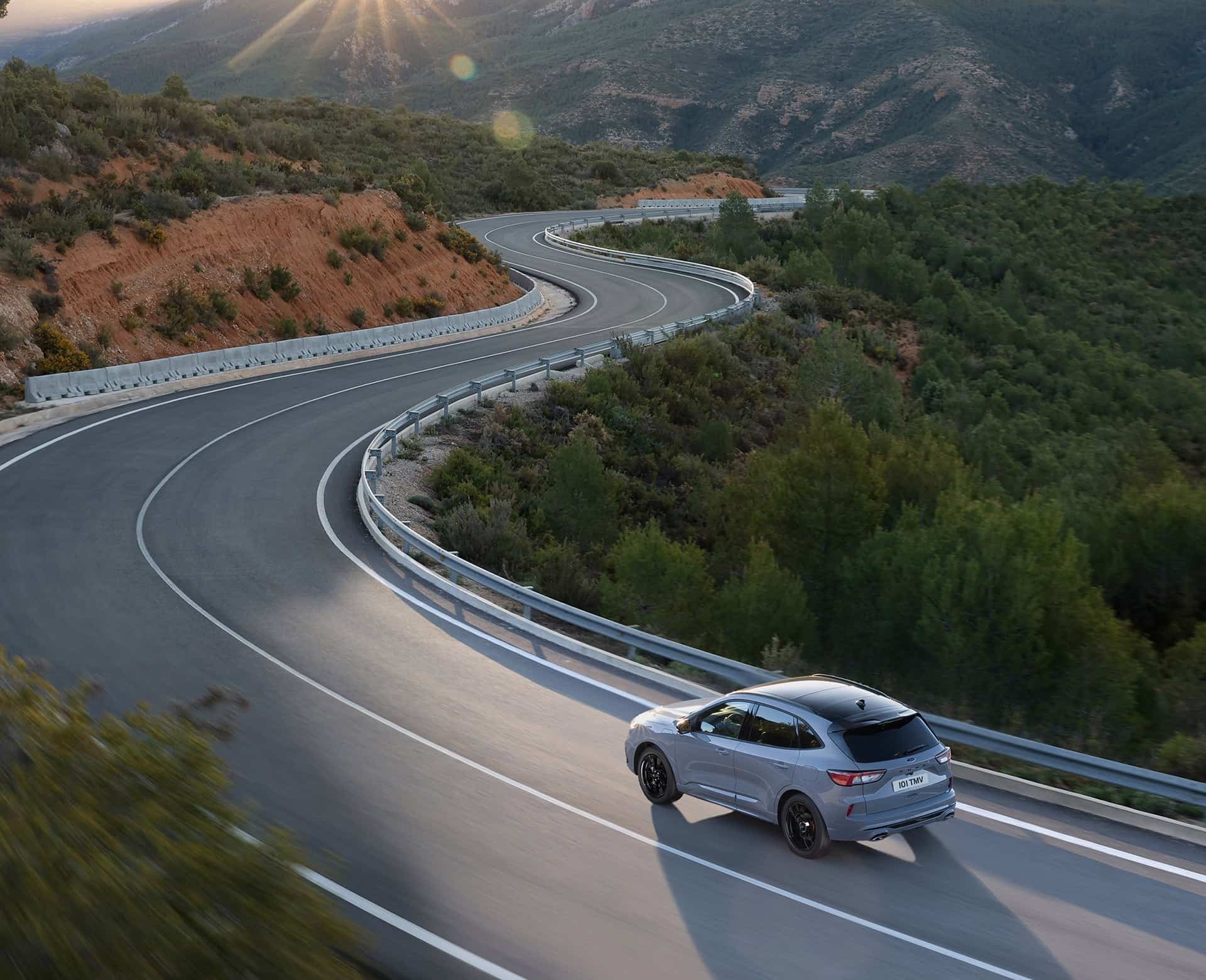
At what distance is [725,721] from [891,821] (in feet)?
5.49

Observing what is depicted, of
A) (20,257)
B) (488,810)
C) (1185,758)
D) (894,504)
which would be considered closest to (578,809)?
(488,810)

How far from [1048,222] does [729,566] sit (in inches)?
3010

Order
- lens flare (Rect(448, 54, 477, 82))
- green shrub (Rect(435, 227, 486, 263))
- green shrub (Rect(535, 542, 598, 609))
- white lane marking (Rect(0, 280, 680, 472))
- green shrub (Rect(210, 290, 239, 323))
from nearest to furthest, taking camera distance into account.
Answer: green shrub (Rect(535, 542, 598, 609)), white lane marking (Rect(0, 280, 680, 472)), green shrub (Rect(210, 290, 239, 323)), green shrub (Rect(435, 227, 486, 263)), lens flare (Rect(448, 54, 477, 82))

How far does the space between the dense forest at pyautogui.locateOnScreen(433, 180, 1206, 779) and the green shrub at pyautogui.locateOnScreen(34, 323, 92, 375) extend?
10.7 m

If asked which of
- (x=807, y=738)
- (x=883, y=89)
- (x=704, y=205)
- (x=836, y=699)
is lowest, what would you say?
(x=883, y=89)

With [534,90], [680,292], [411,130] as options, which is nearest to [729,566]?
[680,292]

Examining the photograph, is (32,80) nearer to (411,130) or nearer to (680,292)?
(680,292)

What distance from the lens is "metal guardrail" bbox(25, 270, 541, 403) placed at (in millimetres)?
27922

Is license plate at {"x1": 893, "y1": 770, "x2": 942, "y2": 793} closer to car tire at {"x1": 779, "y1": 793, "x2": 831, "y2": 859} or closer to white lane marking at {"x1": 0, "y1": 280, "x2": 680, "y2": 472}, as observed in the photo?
car tire at {"x1": 779, "y1": 793, "x2": 831, "y2": 859}

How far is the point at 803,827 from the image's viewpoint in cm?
918

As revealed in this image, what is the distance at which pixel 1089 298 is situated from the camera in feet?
238

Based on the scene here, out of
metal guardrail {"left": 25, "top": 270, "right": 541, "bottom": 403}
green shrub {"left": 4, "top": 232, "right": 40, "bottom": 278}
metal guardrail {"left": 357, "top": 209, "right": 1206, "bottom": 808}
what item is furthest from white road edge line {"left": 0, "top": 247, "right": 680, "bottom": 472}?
green shrub {"left": 4, "top": 232, "right": 40, "bottom": 278}

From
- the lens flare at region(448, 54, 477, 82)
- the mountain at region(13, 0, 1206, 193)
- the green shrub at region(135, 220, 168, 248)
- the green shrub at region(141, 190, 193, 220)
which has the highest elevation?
the lens flare at region(448, 54, 477, 82)

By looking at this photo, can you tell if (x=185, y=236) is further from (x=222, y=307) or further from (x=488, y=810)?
(x=488, y=810)
